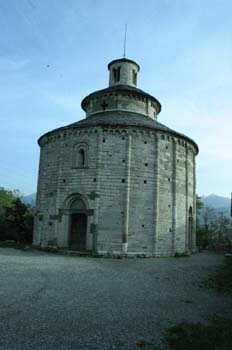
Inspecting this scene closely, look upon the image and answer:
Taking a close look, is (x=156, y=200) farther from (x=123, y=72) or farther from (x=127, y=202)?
(x=123, y=72)

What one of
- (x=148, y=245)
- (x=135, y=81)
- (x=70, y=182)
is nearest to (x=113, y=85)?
(x=135, y=81)

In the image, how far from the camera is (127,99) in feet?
71.3

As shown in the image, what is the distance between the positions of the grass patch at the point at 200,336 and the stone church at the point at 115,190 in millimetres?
11036

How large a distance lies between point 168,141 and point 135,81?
8589 mm

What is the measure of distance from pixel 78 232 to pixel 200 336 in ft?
43.7

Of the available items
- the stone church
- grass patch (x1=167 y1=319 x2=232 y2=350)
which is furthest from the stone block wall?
grass patch (x1=167 y1=319 x2=232 y2=350)

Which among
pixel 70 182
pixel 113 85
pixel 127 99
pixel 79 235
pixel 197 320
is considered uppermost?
pixel 113 85

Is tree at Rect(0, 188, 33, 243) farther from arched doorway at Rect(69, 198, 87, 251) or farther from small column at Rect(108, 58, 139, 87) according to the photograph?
small column at Rect(108, 58, 139, 87)

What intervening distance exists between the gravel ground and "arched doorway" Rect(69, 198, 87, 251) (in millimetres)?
5992

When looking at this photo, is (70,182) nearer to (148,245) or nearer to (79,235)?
(79,235)

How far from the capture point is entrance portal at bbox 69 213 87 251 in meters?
17.3

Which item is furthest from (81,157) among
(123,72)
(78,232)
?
(123,72)

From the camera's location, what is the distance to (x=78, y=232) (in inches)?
691

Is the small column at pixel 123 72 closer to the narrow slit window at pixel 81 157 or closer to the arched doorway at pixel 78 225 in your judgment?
the narrow slit window at pixel 81 157
